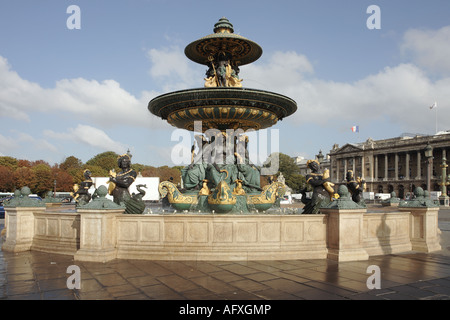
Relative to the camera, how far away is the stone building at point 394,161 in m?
96.0

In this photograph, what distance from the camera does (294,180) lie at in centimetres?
9081

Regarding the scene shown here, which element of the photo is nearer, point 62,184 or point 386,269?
point 386,269

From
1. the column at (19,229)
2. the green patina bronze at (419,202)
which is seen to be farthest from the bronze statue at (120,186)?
the green patina bronze at (419,202)

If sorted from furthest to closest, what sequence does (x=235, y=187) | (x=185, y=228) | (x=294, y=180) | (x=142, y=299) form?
(x=294, y=180), (x=235, y=187), (x=185, y=228), (x=142, y=299)

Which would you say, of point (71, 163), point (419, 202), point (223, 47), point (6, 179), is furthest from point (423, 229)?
point (71, 163)

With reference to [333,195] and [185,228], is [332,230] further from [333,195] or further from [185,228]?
[185,228]

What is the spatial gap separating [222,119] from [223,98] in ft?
3.70

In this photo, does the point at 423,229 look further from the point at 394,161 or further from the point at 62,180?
the point at 394,161

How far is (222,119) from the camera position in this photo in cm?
1230

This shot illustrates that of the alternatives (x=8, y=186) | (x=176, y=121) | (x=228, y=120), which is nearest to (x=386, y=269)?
(x=228, y=120)

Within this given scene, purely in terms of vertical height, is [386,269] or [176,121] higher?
[176,121]

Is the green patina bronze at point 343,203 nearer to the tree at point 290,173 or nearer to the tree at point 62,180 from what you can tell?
the tree at point 62,180
